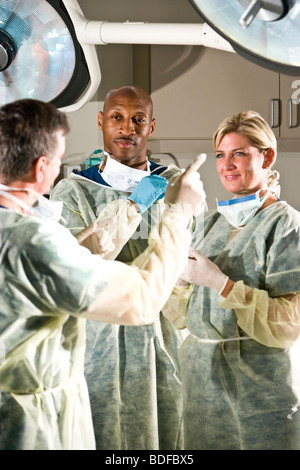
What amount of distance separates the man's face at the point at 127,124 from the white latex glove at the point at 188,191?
0.66 m

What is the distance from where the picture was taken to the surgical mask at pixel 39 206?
126 cm

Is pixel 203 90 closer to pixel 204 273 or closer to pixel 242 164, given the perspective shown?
pixel 242 164

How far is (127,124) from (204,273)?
24.9 inches

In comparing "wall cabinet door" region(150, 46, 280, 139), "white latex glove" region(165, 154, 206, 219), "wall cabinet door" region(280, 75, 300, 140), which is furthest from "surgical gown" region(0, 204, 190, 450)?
"wall cabinet door" region(280, 75, 300, 140)

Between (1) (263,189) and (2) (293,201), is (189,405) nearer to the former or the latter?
(1) (263,189)

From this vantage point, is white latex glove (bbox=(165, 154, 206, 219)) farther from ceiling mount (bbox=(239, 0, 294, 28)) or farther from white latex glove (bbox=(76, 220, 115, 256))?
ceiling mount (bbox=(239, 0, 294, 28))

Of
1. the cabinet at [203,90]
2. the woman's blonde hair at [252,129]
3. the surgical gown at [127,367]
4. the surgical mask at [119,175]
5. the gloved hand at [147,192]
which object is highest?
the cabinet at [203,90]

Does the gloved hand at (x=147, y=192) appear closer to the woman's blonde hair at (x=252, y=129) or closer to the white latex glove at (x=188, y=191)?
the woman's blonde hair at (x=252, y=129)

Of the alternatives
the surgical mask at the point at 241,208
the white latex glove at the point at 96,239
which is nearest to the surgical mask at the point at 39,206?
the white latex glove at the point at 96,239

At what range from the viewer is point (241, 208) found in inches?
69.0

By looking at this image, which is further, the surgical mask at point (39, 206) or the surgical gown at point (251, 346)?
the surgical gown at point (251, 346)

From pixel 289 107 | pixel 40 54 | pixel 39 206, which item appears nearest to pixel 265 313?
pixel 39 206
